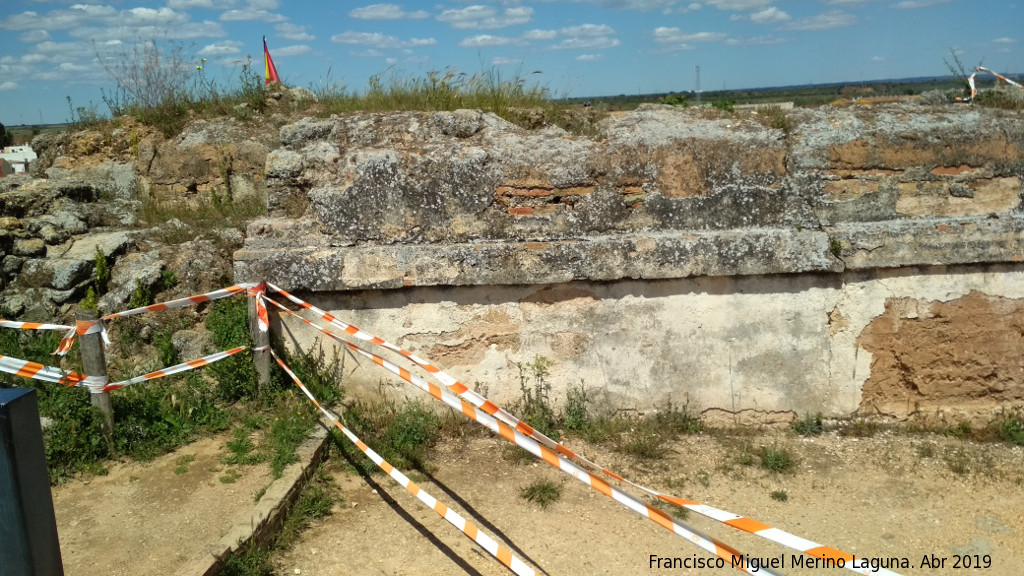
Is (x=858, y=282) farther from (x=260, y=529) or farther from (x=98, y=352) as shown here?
(x=98, y=352)

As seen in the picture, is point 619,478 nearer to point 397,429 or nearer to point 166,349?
point 397,429

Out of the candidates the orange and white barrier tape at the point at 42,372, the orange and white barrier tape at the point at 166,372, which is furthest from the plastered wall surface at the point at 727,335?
the orange and white barrier tape at the point at 42,372

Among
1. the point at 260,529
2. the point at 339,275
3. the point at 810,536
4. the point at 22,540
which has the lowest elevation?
the point at 810,536

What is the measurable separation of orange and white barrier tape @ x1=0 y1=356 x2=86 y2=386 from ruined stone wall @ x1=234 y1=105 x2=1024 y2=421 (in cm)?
→ 119

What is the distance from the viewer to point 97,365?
4754 millimetres

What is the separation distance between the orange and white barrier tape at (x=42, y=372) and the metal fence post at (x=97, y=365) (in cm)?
8

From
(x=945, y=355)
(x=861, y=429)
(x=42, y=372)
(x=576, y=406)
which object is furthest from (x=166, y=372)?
(x=945, y=355)

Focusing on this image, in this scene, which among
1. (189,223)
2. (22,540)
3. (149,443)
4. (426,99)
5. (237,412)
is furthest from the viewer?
(189,223)

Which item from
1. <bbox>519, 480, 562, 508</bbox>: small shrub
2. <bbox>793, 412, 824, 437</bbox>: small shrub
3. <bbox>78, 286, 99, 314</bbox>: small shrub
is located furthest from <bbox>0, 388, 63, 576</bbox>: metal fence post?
<bbox>793, 412, 824, 437</bbox>: small shrub

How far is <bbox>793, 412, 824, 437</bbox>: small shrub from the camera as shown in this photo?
5457 mm

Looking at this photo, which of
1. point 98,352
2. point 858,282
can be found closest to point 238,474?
point 98,352

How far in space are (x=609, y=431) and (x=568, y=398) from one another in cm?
38

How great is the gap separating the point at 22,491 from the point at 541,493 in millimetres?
2971

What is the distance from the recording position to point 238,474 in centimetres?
456
